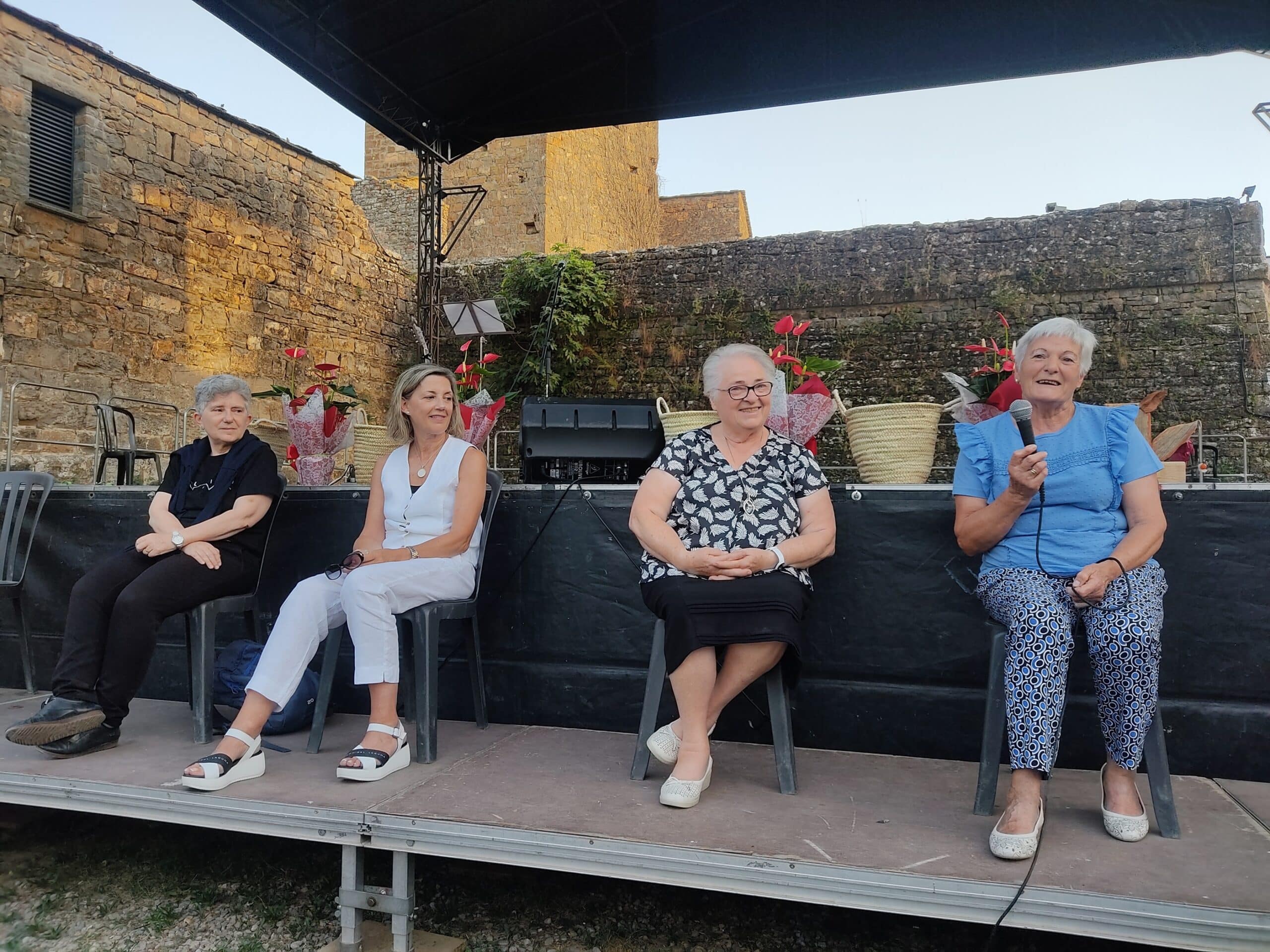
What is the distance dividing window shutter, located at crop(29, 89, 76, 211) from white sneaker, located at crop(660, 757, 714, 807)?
7.47 meters

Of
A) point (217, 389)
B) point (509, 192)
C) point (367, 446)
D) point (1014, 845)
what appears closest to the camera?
point (1014, 845)

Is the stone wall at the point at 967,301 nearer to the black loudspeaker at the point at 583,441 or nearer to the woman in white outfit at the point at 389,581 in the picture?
the black loudspeaker at the point at 583,441

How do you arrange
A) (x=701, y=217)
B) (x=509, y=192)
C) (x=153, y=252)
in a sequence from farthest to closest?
(x=701, y=217)
(x=509, y=192)
(x=153, y=252)

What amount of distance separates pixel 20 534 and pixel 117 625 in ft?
4.01

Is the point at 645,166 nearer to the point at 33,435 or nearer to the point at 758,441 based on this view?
the point at 33,435

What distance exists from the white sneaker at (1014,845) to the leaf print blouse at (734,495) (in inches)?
27.4

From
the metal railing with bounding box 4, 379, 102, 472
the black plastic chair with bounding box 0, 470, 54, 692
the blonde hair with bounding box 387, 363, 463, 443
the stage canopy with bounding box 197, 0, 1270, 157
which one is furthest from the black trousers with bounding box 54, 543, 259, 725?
the metal railing with bounding box 4, 379, 102, 472

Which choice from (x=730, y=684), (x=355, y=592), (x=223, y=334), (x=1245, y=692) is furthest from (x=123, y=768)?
(x=223, y=334)

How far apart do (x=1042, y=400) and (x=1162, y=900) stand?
39.5 inches

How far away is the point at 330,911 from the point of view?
78.3 inches

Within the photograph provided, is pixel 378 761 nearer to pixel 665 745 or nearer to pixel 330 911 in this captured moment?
pixel 330 911

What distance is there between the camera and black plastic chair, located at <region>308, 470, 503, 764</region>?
2.20 m

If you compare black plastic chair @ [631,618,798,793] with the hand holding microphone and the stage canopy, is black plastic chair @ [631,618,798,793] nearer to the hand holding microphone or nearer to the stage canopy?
the hand holding microphone

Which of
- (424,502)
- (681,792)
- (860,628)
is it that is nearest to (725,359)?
(860,628)
